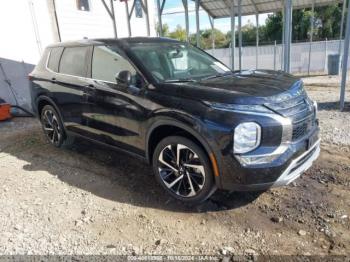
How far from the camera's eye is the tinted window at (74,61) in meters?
4.45

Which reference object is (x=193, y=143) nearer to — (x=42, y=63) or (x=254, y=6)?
(x=42, y=63)

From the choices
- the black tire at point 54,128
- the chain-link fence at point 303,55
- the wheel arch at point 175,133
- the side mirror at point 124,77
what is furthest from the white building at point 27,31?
the chain-link fence at point 303,55

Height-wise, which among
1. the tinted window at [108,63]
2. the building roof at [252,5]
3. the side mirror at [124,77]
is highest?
the building roof at [252,5]

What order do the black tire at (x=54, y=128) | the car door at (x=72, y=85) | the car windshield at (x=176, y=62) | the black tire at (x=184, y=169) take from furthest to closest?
the black tire at (x=54, y=128), the car door at (x=72, y=85), the car windshield at (x=176, y=62), the black tire at (x=184, y=169)

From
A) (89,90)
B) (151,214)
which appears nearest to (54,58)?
(89,90)

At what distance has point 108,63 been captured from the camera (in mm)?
4066

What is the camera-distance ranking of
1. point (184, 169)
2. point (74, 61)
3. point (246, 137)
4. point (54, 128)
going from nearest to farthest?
point (246, 137) < point (184, 169) < point (74, 61) < point (54, 128)

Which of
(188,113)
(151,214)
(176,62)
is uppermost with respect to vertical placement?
(176,62)

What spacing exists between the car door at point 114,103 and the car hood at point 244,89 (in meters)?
0.58

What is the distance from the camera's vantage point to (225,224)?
312 cm

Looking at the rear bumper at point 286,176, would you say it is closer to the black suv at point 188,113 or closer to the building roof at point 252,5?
Result: the black suv at point 188,113

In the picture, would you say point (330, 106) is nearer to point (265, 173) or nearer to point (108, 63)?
point (265, 173)

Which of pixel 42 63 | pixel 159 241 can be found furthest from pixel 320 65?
pixel 159 241

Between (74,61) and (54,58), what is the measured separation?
0.71 metres
